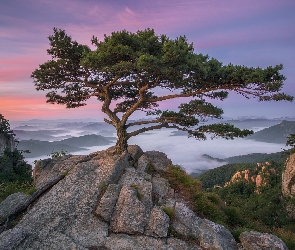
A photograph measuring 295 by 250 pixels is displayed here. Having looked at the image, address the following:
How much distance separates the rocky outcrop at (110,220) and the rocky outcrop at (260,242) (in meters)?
0.40

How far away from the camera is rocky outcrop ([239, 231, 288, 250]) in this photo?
7.42m

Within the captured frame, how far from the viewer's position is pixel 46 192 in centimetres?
1105

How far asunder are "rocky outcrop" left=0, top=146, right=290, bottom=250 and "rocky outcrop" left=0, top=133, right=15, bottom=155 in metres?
27.9

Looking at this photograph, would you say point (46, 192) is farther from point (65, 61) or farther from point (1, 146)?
point (1, 146)

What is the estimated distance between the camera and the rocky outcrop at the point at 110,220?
752 cm

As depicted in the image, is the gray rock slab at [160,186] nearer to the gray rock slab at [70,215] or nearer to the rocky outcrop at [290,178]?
the gray rock slab at [70,215]

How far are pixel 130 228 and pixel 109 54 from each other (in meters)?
7.89

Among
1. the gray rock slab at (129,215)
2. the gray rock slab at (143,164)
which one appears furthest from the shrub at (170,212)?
the gray rock slab at (143,164)

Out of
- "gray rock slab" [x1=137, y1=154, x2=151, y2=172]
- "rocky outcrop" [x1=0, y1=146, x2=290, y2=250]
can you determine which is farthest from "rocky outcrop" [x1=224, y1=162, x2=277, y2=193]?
"rocky outcrop" [x1=0, y1=146, x2=290, y2=250]

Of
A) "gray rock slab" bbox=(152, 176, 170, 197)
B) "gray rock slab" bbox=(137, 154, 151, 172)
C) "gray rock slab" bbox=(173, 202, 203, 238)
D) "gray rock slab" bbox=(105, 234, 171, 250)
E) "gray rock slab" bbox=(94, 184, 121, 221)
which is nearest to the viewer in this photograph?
"gray rock slab" bbox=(105, 234, 171, 250)

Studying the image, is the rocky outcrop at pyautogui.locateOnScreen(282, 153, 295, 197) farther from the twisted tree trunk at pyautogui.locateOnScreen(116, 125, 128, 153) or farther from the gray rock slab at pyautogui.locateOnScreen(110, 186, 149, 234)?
the gray rock slab at pyautogui.locateOnScreen(110, 186, 149, 234)

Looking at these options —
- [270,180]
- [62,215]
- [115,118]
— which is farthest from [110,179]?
[270,180]

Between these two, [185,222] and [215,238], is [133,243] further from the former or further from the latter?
[215,238]

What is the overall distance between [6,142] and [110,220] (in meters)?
32.7
